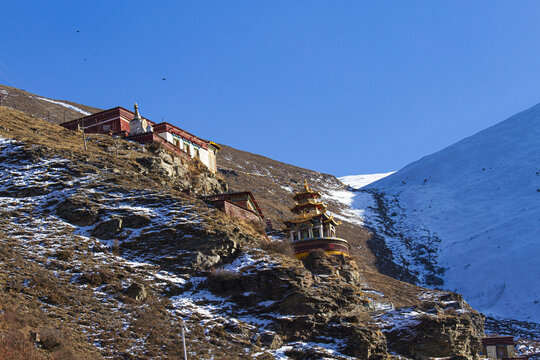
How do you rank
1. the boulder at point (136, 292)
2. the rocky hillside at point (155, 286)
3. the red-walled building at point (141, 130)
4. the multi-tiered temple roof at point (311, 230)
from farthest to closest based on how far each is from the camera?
the red-walled building at point (141, 130) < the multi-tiered temple roof at point (311, 230) < the boulder at point (136, 292) < the rocky hillside at point (155, 286)

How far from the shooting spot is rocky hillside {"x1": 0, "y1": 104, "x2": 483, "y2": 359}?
2534 centimetres

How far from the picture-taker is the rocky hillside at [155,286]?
2534 cm

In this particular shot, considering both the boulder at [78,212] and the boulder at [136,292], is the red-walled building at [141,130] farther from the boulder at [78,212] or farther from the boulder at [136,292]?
the boulder at [136,292]

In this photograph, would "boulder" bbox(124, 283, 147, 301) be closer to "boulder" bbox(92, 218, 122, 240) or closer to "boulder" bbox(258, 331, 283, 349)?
"boulder" bbox(92, 218, 122, 240)

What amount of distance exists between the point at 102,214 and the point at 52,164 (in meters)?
7.86

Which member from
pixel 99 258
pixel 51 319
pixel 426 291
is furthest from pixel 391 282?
pixel 51 319

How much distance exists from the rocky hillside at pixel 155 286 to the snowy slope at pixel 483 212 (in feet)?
136

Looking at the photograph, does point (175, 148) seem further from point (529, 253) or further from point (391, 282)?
point (529, 253)

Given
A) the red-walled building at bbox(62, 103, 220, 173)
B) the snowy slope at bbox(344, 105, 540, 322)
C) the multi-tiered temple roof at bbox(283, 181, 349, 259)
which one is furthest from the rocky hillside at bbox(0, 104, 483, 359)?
the snowy slope at bbox(344, 105, 540, 322)

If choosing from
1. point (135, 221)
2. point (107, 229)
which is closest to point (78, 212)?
point (107, 229)

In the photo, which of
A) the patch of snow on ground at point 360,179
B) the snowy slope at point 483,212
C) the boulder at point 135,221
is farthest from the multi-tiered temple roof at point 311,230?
the patch of snow on ground at point 360,179

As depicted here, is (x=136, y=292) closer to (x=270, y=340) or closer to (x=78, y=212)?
(x=270, y=340)

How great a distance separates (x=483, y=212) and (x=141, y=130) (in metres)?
71.6

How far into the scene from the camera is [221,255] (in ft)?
111
